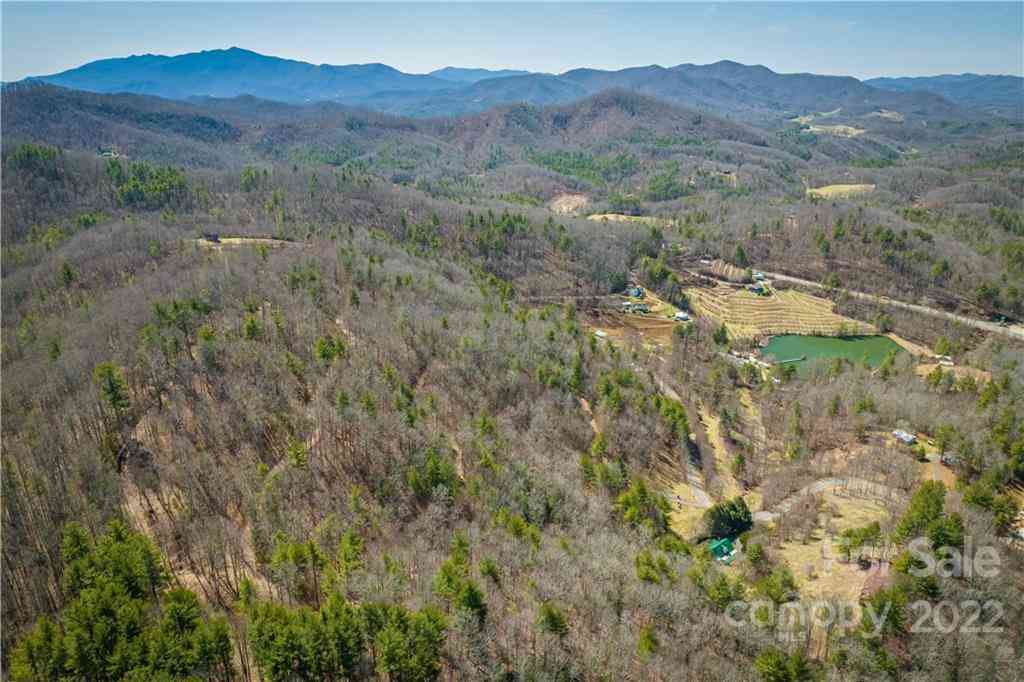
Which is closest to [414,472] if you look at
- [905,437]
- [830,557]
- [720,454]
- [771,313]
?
[830,557]

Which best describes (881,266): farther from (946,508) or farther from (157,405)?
(157,405)

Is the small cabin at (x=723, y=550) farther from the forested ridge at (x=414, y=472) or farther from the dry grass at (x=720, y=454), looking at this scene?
the dry grass at (x=720, y=454)

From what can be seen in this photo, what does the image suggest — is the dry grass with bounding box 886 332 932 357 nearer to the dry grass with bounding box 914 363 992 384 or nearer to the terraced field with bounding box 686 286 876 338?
the terraced field with bounding box 686 286 876 338

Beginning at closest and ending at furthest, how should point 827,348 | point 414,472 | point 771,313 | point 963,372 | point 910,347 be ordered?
1. point 414,472
2. point 963,372
3. point 910,347
4. point 827,348
5. point 771,313

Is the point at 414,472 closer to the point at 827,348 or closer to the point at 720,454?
the point at 720,454

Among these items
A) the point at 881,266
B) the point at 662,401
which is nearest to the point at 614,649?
the point at 662,401

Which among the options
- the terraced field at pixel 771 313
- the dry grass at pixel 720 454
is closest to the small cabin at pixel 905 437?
the dry grass at pixel 720 454

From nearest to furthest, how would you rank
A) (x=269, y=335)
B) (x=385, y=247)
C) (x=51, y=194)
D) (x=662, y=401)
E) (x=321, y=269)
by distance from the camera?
1. (x=269, y=335)
2. (x=662, y=401)
3. (x=321, y=269)
4. (x=385, y=247)
5. (x=51, y=194)
